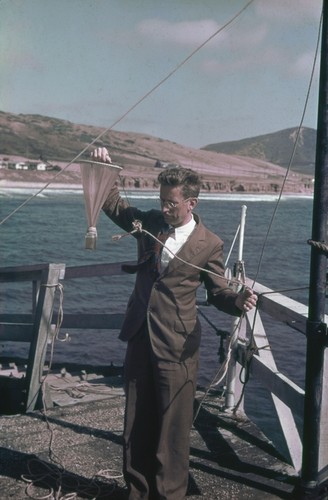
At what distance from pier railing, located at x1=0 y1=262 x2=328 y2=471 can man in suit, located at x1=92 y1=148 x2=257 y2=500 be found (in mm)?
732

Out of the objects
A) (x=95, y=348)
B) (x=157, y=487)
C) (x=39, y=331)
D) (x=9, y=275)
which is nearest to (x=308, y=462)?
(x=157, y=487)

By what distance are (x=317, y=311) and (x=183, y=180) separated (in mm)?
1046

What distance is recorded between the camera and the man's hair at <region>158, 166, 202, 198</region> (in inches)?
141

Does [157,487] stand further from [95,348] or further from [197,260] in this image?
[95,348]

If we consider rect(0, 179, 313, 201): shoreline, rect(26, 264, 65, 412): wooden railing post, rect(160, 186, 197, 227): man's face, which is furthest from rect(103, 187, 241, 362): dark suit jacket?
rect(0, 179, 313, 201): shoreline

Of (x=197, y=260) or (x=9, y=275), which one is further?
(x=9, y=275)

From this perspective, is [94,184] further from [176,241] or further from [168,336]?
[168,336]

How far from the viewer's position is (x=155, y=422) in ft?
12.3

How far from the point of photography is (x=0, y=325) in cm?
712

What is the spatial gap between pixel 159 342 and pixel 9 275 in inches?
133

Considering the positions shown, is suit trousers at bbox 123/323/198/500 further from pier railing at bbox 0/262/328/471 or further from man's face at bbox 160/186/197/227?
pier railing at bbox 0/262/328/471

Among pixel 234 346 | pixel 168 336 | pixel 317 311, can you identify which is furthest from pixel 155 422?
pixel 234 346

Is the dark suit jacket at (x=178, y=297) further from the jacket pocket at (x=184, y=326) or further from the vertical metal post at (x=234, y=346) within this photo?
the vertical metal post at (x=234, y=346)

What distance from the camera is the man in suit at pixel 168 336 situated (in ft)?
11.9
